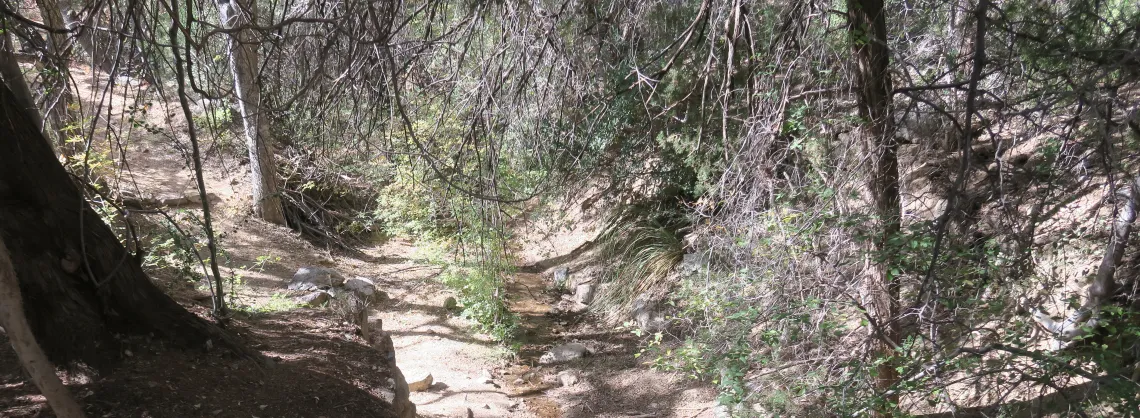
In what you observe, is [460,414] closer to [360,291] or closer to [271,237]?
[360,291]

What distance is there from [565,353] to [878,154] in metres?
4.76

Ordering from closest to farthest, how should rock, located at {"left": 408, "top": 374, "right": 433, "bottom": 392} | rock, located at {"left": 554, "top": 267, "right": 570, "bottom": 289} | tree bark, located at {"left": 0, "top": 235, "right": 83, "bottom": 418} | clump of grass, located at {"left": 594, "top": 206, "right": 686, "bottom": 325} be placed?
tree bark, located at {"left": 0, "top": 235, "right": 83, "bottom": 418}, rock, located at {"left": 408, "top": 374, "right": 433, "bottom": 392}, clump of grass, located at {"left": 594, "top": 206, "right": 686, "bottom": 325}, rock, located at {"left": 554, "top": 267, "right": 570, "bottom": 289}

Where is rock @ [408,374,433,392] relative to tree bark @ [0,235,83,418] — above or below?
below

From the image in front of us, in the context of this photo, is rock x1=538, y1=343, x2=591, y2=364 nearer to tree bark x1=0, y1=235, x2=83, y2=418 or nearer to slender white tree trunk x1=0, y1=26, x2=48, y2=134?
slender white tree trunk x1=0, y1=26, x2=48, y2=134

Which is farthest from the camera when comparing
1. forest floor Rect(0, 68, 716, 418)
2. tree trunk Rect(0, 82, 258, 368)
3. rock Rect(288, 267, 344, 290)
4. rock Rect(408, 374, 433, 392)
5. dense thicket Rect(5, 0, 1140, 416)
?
rock Rect(288, 267, 344, 290)

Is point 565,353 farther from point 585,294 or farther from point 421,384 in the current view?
point 421,384

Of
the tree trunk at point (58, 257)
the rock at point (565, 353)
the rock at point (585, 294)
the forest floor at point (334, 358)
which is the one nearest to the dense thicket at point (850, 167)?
the tree trunk at point (58, 257)

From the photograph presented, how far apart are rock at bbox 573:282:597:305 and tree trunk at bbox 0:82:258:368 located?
6.04 meters

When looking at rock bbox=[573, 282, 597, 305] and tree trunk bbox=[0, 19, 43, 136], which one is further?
rock bbox=[573, 282, 597, 305]

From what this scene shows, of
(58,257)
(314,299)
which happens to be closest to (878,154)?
(58,257)

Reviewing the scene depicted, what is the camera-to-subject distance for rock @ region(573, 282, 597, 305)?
8915 millimetres

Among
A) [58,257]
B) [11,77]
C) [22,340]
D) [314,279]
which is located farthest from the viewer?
[314,279]

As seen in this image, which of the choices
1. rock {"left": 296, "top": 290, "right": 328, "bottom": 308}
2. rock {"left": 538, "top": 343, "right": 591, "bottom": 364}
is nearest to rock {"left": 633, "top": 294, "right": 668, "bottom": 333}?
rock {"left": 538, "top": 343, "right": 591, "bottom": 364}

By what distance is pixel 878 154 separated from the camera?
3.37 metres
